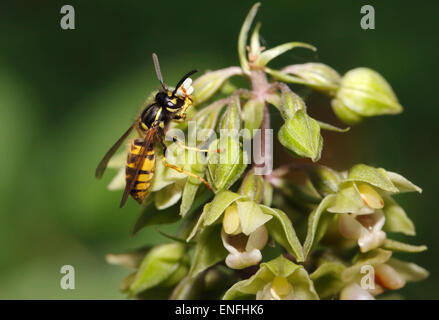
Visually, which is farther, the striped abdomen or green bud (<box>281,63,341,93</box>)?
green bud (<box>281,63,341,93</box>)

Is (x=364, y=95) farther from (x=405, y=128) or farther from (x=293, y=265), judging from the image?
(x=405, y=128)

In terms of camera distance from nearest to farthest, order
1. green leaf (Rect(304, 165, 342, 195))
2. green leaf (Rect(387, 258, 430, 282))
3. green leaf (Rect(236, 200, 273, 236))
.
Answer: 1. green leaf (Rect(236, 200, 273, 236))
2. green leaf (Rect(304, 165, 342, 195))
3. green leaf (Rect(387, 258, 430, 282))

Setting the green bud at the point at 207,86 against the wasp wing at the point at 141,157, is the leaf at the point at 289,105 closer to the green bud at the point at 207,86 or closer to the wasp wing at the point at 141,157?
the green bud at the point at 207,86

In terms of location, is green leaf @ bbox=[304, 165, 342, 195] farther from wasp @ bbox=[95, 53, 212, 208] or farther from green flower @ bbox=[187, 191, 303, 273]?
wasp @ bbox=[95, 53, 212, 208]

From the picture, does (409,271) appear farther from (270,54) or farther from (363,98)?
(270,54)

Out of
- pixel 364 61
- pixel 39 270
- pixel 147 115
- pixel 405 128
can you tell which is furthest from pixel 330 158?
pixel 39 270

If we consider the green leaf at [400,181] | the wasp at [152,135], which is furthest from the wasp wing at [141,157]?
the green leaf at [400,181]

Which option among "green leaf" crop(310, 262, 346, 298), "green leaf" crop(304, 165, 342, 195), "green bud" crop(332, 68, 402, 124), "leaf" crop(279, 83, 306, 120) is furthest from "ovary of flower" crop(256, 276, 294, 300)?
"green bud" crop(332, 68, 402, 124)
